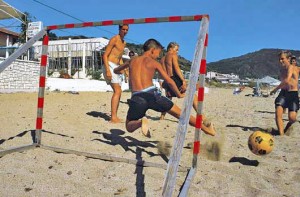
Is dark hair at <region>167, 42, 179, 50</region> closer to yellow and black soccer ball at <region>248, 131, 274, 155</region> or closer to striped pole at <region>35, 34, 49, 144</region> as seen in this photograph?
striped pole at <region>35, 34, 49, 144</region>

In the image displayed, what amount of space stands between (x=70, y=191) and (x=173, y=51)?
409 cm

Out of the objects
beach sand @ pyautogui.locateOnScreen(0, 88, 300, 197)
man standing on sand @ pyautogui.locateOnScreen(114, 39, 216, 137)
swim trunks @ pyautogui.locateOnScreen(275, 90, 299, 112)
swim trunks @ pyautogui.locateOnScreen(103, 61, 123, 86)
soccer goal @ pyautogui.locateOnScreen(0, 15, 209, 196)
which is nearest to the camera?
soccer goal @ pyautogui.locateOnScreen(0, 15, 209, 196)

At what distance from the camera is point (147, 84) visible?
14.1 feet

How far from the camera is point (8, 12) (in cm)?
1692

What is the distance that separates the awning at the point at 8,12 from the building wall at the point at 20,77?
3.66m

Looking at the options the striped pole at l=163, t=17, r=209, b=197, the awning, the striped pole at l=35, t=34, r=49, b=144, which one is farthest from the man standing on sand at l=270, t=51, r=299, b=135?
the awning

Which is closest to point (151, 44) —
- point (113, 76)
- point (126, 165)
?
point (126, 165)

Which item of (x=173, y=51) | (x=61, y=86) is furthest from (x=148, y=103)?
(x=61, y=86)

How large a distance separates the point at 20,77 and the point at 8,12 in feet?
17.4

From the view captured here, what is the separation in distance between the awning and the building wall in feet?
12.0

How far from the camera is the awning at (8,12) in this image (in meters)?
15.9

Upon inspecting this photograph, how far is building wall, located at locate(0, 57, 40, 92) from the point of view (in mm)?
12750

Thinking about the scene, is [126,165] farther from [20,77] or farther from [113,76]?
[20,77]

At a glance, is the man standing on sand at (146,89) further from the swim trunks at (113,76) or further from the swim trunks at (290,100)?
the swim trunks at (290,100)
